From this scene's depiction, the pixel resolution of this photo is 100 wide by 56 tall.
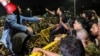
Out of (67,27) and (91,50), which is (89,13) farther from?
(91,50)

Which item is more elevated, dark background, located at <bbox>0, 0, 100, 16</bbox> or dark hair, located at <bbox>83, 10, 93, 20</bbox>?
dark background, located at <bbox>0, 0, 100, 16</bbox>

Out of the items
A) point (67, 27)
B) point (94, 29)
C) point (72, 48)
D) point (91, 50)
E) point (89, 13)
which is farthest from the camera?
point (67, 27)

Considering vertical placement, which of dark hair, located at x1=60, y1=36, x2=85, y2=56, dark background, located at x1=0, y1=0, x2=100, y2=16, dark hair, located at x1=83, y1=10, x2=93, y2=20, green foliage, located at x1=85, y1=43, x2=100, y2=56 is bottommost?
green foliage, located at x1=85, y1=43, x2=100, y2=56

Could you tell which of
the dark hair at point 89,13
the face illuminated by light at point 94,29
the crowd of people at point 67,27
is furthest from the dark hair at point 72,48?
the dark hair at point 89,13

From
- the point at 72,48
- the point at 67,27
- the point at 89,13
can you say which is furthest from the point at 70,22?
the point at 72,48

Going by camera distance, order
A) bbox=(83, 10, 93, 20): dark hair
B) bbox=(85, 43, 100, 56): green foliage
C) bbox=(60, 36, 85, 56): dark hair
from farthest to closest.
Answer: bbox=(83, 10, 93, 20): dark hair → bbox=(85, 43, 100, 56): green foliage → bbox=(60, 36, 85, 56): dark hair

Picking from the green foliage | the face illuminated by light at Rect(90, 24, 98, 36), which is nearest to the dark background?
the face illuminated by light at Rect(90, 24, 98, 36)

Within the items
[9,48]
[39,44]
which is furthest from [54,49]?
[9,48]

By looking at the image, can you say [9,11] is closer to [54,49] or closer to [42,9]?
[42,9]

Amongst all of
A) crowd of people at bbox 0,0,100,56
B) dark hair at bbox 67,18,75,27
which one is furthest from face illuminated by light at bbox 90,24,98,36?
dark hair at bbox 67,18,75,27

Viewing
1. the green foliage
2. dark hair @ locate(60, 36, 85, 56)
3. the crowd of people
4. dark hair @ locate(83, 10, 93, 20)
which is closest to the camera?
dark hair @ locate(60, 36, 85, 56)

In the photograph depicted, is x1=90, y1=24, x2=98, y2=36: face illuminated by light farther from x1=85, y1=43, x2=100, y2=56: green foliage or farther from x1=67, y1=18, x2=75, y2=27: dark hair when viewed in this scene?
x1=67, y1=18, x2=75, y2=27: dark hair

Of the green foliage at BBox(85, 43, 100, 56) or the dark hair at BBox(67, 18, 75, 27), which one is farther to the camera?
the dark hair at BBox(67, 18, 75, 27)

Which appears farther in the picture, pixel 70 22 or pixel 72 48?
pixel 70 22
